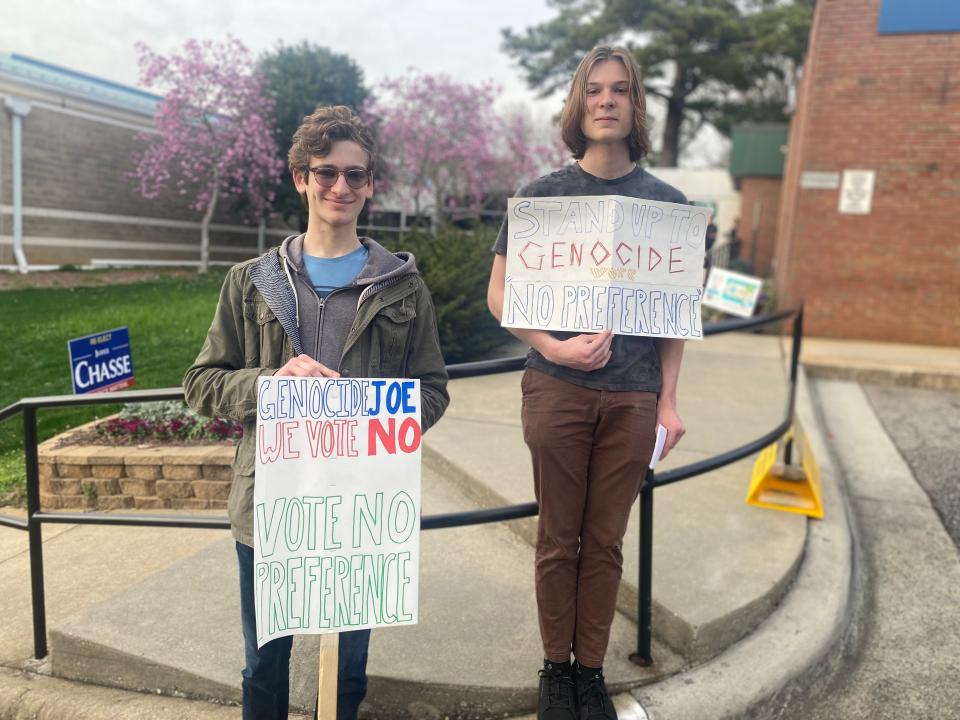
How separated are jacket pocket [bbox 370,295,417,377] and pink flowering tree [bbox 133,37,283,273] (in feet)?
30.9

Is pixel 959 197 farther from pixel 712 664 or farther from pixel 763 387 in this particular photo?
pixel 712 664

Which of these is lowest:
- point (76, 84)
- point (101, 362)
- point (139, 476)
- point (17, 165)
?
point (139, 476)

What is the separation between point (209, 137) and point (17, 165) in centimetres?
327

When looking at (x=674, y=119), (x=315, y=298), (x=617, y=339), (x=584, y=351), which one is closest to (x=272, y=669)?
(x=315, y=298)

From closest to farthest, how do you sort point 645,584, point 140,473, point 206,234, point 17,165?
1. point 645,584
2. point 140,473
3. point 206,234
4. point 17,165

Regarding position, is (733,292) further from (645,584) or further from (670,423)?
(670,423)

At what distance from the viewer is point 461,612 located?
261 cm

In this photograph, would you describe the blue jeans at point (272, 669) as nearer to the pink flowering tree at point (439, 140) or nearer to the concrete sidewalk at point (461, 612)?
the concrete sidewalk at point (461, 612)

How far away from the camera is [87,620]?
2.46 metres

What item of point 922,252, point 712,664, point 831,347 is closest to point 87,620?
point 712,664

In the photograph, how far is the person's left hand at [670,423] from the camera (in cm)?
187

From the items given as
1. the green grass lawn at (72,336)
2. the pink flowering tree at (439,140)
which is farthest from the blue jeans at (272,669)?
the pink flowering tree at (439,140)

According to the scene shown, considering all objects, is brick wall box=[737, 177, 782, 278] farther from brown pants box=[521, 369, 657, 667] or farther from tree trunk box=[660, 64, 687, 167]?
brown pants box=[521, 369, 657, 667]

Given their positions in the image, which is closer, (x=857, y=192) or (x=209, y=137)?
(x=857, y=192)
